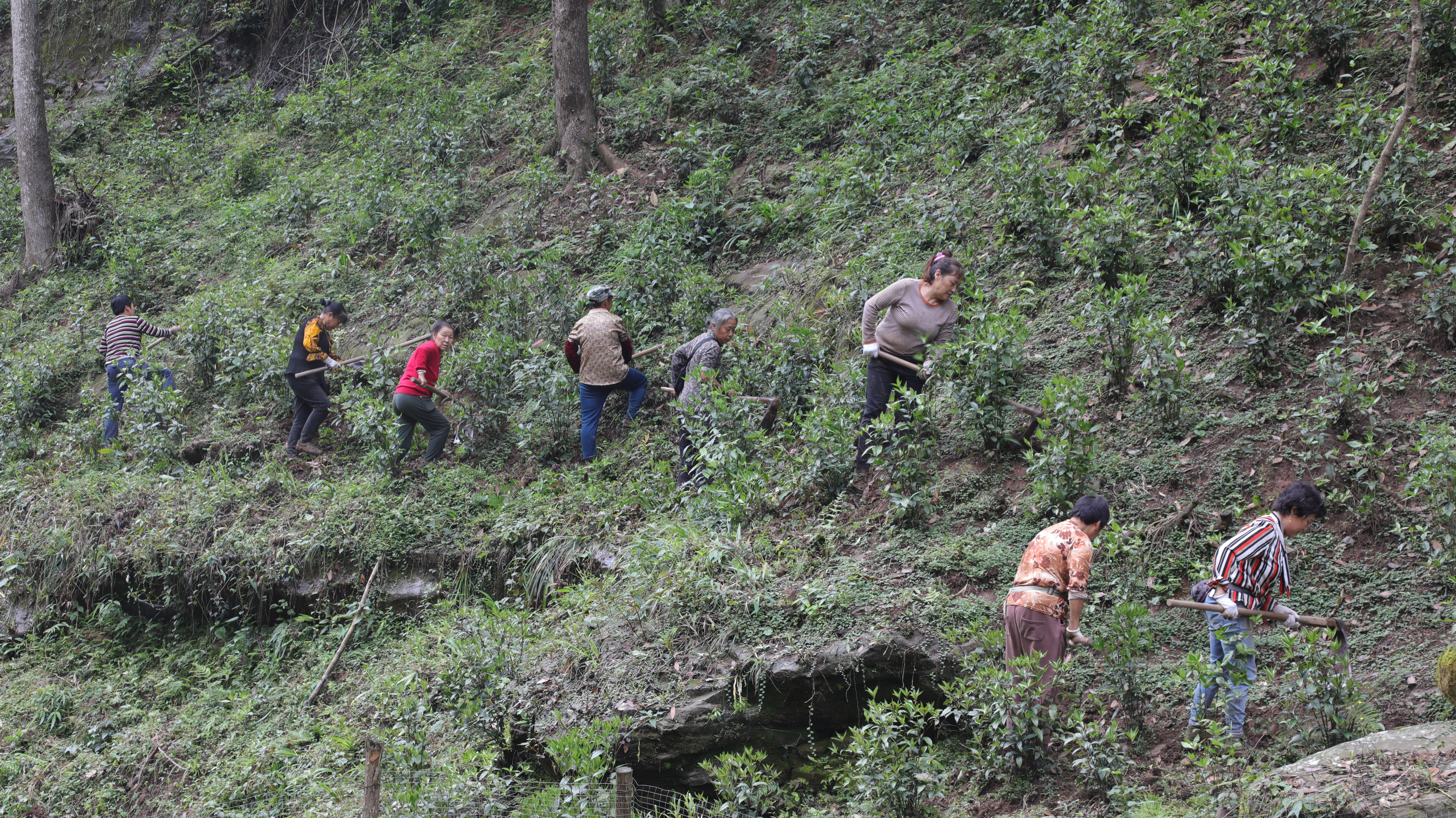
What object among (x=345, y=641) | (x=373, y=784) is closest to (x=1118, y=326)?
(x=373, y=784)

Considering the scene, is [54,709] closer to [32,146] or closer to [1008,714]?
[1008,714]

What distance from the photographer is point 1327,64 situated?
817 centimetres

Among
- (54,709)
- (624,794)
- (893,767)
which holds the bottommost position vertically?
(54,709)

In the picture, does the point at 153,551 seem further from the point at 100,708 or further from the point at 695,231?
the point at 695,231

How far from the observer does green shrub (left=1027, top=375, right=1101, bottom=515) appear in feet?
19.1

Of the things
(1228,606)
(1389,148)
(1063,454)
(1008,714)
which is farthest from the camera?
(1389,148)

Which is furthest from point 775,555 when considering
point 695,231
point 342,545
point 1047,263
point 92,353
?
point 92,353

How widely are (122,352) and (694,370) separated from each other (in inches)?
303

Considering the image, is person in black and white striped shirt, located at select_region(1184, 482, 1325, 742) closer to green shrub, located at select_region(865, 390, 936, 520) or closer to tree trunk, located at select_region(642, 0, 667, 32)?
green shrub, located at select_region(865, 390, 936, 520)

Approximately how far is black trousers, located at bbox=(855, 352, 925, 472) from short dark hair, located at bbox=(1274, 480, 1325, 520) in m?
2.70

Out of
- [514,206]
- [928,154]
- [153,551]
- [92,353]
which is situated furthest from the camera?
[92,353]

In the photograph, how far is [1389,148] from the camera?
6.30 m

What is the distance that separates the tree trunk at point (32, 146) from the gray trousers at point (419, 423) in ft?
31.9

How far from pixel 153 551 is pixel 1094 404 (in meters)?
8.53
